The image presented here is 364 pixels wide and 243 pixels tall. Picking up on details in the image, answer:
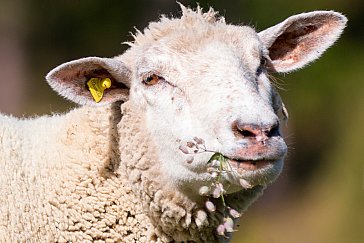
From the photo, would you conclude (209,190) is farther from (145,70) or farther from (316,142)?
(316,142)

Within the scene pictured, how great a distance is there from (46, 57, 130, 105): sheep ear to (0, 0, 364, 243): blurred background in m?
7.80

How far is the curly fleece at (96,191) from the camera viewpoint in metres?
6.18

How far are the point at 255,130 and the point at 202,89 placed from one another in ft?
1.83

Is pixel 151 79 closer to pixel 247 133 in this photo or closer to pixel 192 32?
pixel 192 32

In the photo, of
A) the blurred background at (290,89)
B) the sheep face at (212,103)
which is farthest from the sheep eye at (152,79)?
the blurred background at (290,89)

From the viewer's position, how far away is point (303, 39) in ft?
22.8

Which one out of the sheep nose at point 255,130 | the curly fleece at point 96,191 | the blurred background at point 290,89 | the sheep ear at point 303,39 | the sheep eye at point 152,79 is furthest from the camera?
the blurred background at point 290,89

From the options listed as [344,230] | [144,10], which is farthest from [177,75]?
[144,10]

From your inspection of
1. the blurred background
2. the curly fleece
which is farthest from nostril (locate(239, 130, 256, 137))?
the blurred background

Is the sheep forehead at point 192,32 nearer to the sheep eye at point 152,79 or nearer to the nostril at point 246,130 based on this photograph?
the sheep eye at point 152,79

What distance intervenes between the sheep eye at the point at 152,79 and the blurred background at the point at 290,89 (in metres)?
7.92

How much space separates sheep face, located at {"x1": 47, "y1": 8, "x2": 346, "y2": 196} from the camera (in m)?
5.73

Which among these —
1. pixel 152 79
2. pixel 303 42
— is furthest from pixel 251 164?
pixel 303 42

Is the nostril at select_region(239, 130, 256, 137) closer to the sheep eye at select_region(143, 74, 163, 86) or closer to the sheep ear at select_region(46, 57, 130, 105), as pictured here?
the sheep eye at select_region(143, 74, 163, 86)
